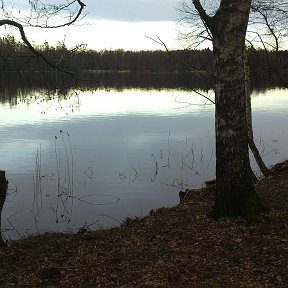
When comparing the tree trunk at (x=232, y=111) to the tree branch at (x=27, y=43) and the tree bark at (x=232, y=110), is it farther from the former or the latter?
the tree branch at (x=27, y=43)

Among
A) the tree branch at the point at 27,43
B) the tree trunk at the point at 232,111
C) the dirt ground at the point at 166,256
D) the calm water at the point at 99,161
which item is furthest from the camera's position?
the calm water at the point at 99,161

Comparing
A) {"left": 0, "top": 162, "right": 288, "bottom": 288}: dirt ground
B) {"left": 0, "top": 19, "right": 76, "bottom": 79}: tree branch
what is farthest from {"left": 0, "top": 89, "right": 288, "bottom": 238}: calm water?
{"left": 0, "top": 162, "right": 288, "bottom": 288}: dirt ground

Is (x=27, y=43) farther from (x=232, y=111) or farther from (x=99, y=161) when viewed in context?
(x=99, y=161)

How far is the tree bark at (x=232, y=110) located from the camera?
671cm

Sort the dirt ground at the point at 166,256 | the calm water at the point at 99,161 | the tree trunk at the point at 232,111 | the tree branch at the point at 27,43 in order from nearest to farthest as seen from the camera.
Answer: the dirt ground at the point at 166,256, the tree trunk at the point at 232,111, the tree branch at the point at 27,43, the calm water at the point at 99,161

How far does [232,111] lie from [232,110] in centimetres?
2

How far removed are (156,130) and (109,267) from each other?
20.9m

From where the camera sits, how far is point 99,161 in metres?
18.0

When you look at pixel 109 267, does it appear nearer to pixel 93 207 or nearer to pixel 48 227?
pixel 48 227

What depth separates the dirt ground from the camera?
16.5 ft

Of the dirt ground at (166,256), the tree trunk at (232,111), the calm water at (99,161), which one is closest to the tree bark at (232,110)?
the tree trunk at (232,111)

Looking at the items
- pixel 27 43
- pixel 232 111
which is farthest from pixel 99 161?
pixel 232 111

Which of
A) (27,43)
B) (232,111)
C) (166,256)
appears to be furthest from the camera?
(27,43)

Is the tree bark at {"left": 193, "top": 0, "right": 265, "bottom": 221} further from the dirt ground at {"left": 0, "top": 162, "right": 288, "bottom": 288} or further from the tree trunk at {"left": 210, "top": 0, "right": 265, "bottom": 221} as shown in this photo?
the dirt ground at {"left": 0, "top": 162, "right": 288, "bottom": 288}
